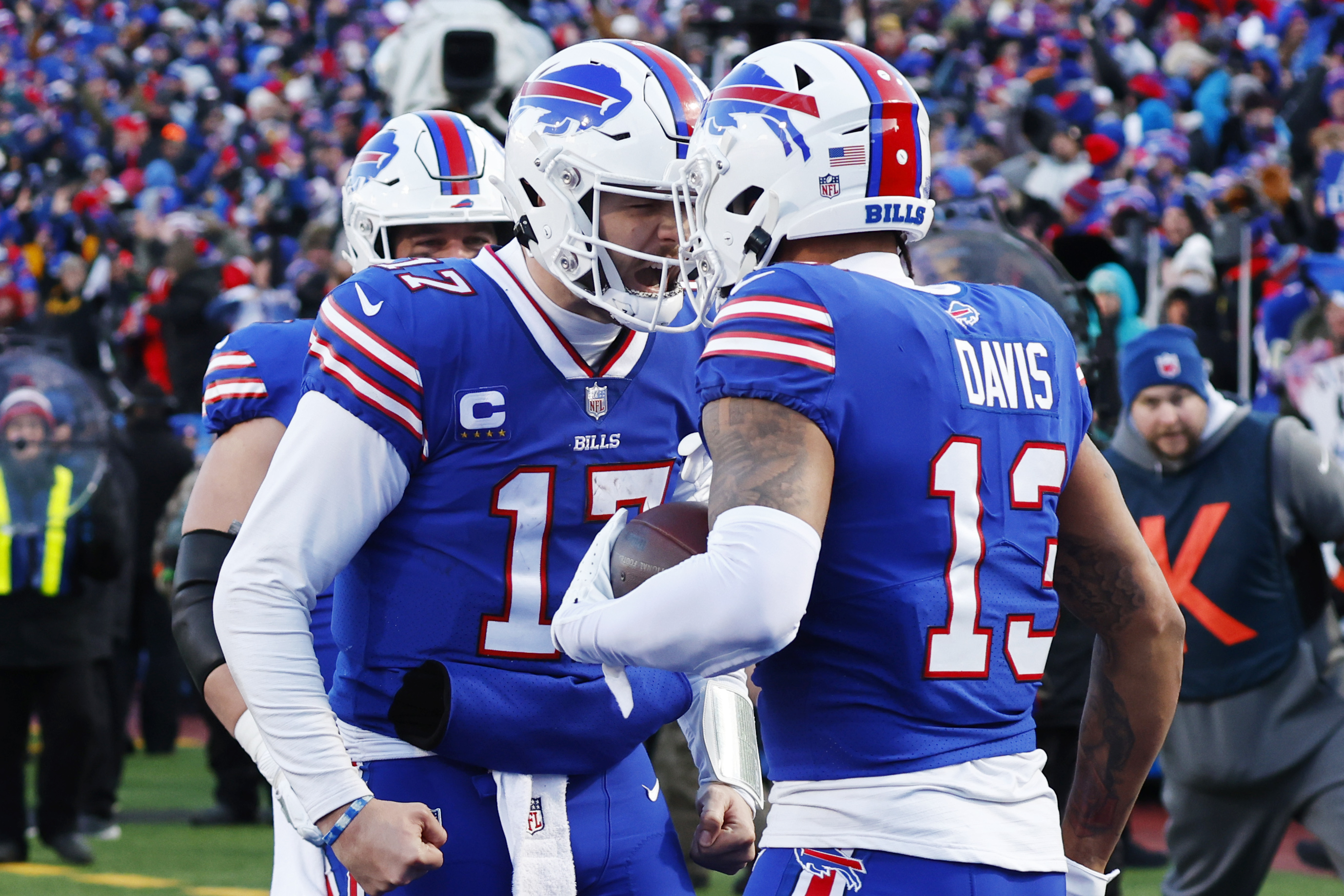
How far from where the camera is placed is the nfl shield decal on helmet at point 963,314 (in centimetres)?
230

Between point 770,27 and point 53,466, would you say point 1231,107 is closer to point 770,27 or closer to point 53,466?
point 770,27

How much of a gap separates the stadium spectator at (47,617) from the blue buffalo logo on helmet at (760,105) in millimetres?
6309

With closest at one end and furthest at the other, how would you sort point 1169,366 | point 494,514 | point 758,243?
point 758,243 < point 494,514 < point 1169,366

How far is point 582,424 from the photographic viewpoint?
2.71 m

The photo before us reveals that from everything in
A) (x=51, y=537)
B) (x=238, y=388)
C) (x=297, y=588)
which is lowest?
(x=51, y=537)

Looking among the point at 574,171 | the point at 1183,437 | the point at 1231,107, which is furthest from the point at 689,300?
the point at 1231,107

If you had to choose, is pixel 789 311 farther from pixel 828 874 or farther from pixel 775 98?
pixel 828 874

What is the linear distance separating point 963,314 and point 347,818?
3.56 feet

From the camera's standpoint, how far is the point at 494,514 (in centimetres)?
265

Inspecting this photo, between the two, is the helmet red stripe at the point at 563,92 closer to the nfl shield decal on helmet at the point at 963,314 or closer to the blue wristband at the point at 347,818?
the nfl shield decal on helmet at the point at 963,314

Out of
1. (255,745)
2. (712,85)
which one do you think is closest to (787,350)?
(255,745)

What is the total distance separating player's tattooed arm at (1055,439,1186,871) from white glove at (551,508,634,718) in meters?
0.69

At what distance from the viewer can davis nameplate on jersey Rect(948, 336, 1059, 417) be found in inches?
88.4

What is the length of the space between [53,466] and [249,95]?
14.5 m
